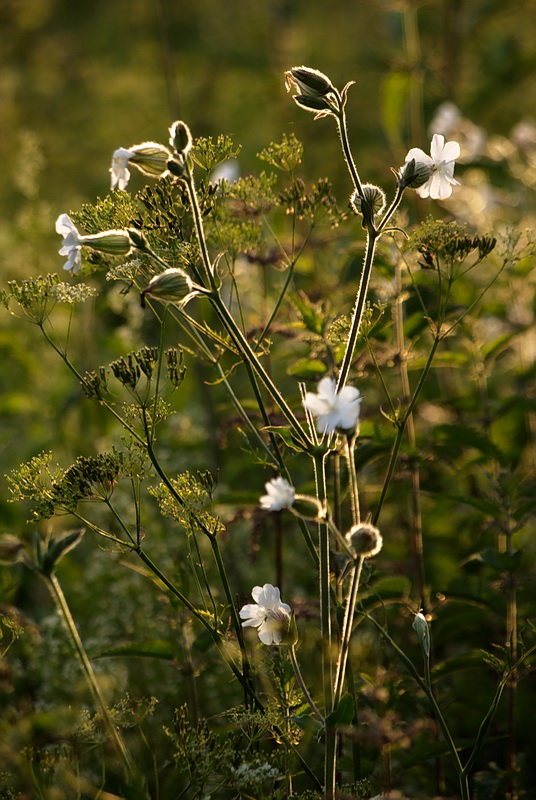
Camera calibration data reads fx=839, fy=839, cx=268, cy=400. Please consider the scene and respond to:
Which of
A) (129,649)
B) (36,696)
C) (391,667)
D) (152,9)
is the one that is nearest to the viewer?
(129,649)

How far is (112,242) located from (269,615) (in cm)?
47

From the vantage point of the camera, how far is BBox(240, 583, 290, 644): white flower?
3.23 feet

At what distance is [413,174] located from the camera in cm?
97

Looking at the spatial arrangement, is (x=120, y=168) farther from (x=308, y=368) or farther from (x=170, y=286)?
(x=308, y=368)

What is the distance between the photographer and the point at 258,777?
95cm

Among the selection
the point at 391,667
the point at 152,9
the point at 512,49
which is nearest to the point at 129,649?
the point at 391,667

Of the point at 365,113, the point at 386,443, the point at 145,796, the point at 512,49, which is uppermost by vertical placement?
the point at 365,113

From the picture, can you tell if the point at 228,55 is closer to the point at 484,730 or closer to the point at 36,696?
the point at 36,696

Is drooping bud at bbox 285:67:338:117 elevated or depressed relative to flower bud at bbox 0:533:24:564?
elevated

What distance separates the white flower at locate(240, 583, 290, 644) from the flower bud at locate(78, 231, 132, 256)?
42 centimetres

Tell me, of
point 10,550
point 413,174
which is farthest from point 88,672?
point 413,174

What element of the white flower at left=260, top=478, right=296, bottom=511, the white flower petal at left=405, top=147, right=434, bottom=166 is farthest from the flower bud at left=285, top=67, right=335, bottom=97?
the white flower at left=260, top=478, right=296, bottom=511

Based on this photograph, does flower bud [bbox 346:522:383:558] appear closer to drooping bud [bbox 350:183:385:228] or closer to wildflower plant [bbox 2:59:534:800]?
wildflower plant [bbox 2:59:534:800]

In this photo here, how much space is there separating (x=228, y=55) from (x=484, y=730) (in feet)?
18.2
